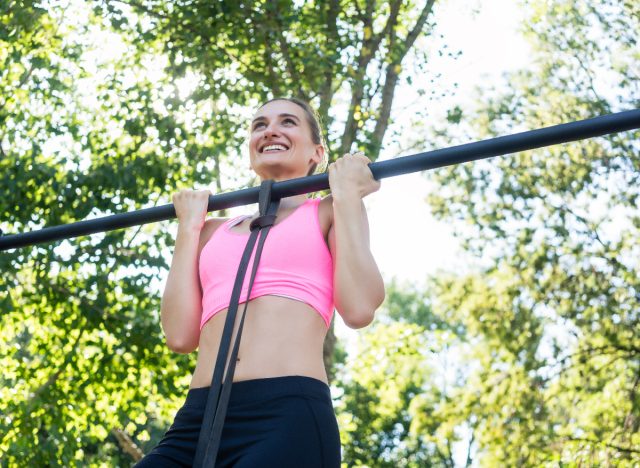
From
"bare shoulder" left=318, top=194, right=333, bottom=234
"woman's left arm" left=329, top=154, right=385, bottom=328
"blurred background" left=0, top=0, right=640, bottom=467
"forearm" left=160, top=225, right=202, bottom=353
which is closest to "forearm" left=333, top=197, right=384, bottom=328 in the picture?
"woman's left arm" left=329, top=154, right=385, bottom=328

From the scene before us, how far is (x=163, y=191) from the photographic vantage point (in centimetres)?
914

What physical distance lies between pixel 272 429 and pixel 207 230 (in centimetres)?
75

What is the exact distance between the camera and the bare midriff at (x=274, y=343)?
6.19 ft

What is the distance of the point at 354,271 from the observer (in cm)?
197

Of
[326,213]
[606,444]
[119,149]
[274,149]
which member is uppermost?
[119,149]

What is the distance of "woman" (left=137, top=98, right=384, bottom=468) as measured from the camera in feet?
5.99

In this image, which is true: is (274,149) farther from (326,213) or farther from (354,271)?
(354,271)

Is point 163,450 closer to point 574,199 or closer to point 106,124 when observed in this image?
point 106,124

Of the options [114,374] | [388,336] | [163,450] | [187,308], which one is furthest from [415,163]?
[388,336]

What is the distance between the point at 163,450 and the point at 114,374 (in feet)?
22.9

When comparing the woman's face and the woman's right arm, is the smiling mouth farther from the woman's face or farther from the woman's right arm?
the woman's right arm

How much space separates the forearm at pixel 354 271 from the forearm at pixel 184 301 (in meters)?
0.39

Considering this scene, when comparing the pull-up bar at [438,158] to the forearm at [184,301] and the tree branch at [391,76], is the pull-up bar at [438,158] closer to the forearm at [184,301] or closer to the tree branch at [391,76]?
the forearm at [184,301]

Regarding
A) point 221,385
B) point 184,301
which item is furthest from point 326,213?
point 221,385
